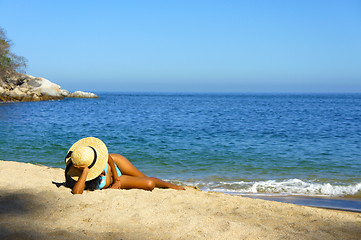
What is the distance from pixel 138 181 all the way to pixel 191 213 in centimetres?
153

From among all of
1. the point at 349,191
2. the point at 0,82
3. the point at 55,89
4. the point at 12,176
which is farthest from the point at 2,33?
the point at 349,191

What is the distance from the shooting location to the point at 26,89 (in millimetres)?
56875

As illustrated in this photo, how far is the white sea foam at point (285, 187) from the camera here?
26.4ft

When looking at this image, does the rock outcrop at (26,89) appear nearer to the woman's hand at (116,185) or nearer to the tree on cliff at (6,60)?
the tree on cliff at (6,60)

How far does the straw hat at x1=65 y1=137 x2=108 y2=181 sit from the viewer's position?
4.85 m

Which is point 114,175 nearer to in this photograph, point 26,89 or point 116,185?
point 116,185

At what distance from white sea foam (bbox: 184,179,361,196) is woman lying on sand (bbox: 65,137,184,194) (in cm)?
311

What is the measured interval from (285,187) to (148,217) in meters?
5.35

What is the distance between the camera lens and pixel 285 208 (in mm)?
5297

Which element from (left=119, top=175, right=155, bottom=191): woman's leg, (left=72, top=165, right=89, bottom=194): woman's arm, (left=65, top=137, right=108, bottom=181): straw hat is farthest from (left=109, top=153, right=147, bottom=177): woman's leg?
(left=72, top=165, right=89, bottom=194): woman's arm

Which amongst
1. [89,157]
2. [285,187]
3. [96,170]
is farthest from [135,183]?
[285,187]

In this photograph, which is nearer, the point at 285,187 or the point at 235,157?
the point at 285,187

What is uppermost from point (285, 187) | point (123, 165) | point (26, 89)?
point (26, 89)

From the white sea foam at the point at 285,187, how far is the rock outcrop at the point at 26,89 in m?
50.5
